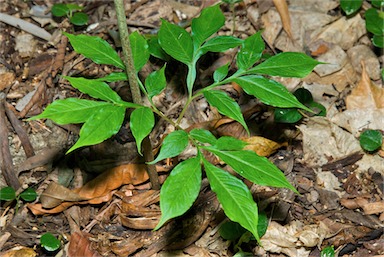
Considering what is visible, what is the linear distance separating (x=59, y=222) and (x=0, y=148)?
18.8 inches

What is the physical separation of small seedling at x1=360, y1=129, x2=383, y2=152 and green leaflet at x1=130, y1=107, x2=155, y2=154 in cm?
126

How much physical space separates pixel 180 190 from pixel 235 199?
18 centimetres

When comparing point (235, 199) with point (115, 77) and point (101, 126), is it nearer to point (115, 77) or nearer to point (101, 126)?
point (101, 126)

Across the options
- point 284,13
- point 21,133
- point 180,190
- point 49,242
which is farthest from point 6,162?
point 284,13

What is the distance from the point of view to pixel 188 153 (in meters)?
2.60

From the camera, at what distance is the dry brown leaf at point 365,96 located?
284 cm

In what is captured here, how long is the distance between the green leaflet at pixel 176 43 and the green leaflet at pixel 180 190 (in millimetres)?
532

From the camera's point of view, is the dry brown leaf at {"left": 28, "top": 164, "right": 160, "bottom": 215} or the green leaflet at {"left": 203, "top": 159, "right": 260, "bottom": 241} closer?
the green leaflet at {"left": 203, "top": 159, "right": 260, "bottom": 241}

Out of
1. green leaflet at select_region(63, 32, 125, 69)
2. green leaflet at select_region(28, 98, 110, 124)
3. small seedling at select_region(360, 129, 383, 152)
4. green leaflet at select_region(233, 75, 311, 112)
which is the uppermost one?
green leaflet at select_region(63, 32, 125, 69)

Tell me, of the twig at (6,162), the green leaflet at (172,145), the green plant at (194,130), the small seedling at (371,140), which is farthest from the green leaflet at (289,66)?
the twig at (6,162)

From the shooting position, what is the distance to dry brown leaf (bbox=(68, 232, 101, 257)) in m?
2.36

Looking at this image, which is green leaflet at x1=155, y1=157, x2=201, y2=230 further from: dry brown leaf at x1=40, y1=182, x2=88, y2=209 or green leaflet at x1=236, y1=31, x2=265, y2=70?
dry brown leaf at x1=40, y1=182, x2=88, y2=209

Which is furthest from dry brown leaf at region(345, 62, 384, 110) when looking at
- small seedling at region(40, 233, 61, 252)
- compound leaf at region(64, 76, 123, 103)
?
small seedling at region(40, 233, 61, 252)

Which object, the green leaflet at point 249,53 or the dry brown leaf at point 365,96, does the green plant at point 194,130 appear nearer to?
the green leaflet at point 249,53
